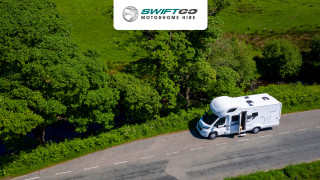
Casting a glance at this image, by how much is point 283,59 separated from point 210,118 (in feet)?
72.6

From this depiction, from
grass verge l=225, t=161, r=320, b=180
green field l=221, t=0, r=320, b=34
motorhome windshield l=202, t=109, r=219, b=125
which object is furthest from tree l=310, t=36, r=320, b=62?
motorhome windshield l=202, t=109, r=219, b=125

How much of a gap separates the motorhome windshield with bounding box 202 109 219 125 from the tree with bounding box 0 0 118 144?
30.8 feet

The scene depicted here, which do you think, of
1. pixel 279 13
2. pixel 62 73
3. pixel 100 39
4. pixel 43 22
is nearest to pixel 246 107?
pixel 62 73

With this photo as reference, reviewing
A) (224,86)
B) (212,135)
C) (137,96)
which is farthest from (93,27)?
(212,135)

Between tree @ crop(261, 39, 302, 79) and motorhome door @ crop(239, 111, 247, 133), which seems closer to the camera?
motorhome door @ crop(239, 111, 247, 133)

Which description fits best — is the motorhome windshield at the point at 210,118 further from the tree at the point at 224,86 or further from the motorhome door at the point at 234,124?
the tree at the point at 224,86

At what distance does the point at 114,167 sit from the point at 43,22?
1410cm

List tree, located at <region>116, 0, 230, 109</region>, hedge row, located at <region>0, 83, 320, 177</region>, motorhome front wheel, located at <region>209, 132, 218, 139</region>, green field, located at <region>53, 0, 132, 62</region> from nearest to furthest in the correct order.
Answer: hedge row, located at <region>0, 83, 320, 177</region> → motorhome front wheel, located at <region>209, 132, 218, 139</region> → tree, located at <region>116, 0, 230, 109</region> → green field, located at <region>53, 0, 132, 62</region>

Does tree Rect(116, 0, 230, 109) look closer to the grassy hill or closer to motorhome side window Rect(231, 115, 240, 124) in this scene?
motorhome side window Rect(231, 115, 240, 124)

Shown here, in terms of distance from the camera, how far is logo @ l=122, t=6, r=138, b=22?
26.4 metres

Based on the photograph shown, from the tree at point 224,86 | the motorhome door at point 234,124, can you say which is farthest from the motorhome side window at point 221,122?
the tree at point 224,86

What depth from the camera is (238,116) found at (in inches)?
997

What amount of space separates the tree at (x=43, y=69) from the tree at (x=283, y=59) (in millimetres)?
28799

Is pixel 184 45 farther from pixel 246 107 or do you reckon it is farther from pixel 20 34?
pixel 20 34
